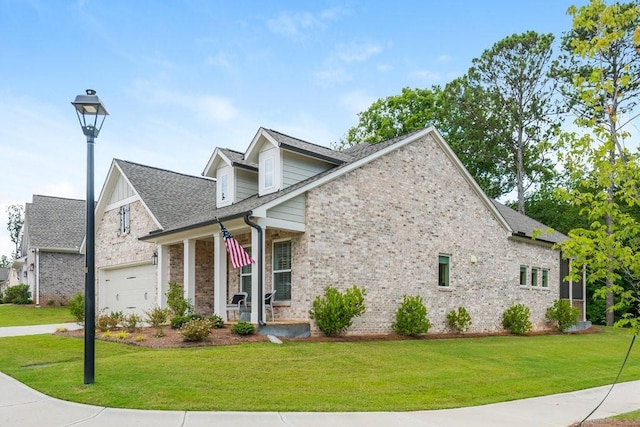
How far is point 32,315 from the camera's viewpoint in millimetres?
26734

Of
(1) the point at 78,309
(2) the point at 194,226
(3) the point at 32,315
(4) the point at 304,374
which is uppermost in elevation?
(2) the point at 194,226

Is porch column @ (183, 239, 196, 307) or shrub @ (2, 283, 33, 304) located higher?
porch column @ (183, 239, 196, 307)

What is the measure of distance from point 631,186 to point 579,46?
76.6 inches

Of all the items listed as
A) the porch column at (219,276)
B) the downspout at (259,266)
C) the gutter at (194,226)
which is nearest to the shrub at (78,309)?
the gutter at (194,226)

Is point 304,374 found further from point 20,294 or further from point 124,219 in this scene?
point 20,294

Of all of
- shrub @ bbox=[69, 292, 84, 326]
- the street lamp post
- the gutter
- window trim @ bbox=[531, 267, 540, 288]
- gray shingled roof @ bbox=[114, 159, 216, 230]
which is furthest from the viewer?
window trim @ bbox=[531, 267, 540, 288]

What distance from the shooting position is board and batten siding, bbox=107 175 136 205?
892 inches

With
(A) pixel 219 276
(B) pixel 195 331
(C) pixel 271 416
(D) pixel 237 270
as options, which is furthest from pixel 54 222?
(C) pixel 271 416

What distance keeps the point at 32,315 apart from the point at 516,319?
74.6ft

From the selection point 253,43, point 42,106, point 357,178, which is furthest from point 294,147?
point 42,106

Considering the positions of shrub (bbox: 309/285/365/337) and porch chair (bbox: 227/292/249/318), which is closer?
shrub (bbox: 309/285/365/337)

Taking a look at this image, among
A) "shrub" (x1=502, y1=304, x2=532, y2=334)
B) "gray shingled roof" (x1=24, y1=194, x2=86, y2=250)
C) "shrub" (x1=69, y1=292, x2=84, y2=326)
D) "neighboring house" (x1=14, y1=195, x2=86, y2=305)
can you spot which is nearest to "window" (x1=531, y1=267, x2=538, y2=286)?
"shrub" (x1=502, y1=304, x2=532, y2=334)

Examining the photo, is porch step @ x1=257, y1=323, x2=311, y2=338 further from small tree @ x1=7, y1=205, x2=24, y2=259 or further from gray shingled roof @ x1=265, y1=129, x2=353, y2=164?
small tree @ x1=7, y1=205, x2=24, y2=259

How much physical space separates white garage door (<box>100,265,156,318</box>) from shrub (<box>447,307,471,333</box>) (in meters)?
11.0
